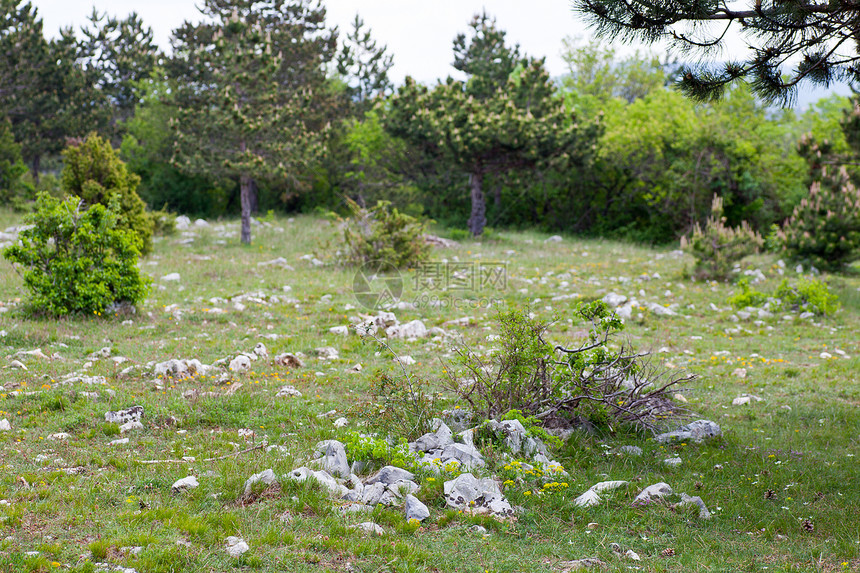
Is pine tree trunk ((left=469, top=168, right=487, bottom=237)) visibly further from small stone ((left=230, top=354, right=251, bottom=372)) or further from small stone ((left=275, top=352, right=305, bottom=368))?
small stone ((left=230, top=354, right=251, bottom=372))

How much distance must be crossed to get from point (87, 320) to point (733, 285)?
13267mm

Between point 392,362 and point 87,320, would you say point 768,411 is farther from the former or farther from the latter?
point 87,320

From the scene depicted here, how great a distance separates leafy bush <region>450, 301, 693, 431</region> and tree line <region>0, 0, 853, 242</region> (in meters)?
15.2

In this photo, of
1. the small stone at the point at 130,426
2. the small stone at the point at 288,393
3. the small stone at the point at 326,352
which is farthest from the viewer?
the small stone at the point at 326,352

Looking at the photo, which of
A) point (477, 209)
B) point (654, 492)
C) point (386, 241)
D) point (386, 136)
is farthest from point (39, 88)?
point (654, 492)

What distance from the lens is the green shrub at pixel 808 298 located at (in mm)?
11539

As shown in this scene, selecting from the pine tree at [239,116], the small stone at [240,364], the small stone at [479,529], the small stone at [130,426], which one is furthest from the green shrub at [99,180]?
the small stone at [479,529]

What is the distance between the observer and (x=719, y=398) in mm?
7504

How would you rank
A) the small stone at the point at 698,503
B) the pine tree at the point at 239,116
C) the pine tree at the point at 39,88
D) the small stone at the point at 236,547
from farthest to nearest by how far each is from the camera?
1. the pine tree at the point at 39,88
2. the pine tree at the point at 239,116
3. the small stone at the point at 698,503
4. the small stone at the point at 236,547

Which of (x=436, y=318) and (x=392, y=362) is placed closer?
(x=392, y=362)

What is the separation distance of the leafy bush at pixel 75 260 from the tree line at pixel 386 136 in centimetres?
960

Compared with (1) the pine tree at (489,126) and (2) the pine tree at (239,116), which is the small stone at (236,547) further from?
(1) the pine tree at (489,126)

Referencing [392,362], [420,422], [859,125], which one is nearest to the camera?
[420,422]

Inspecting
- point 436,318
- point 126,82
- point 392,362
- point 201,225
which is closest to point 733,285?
point 436,318
